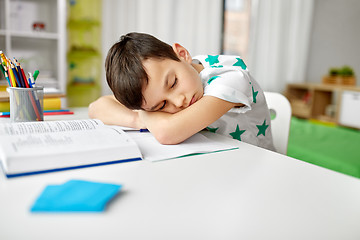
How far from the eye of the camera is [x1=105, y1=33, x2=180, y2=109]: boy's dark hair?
788 millimetres

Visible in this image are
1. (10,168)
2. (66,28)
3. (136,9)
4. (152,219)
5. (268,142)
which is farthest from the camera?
(136,9)

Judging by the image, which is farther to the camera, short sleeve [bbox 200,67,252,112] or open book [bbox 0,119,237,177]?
short sleeve [bbox 200,67,252,112]

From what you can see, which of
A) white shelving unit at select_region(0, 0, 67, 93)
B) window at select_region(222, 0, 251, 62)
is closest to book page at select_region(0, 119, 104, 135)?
white shelving unit at select_region(0, 0, 67, 93)

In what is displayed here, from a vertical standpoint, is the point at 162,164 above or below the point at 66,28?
below

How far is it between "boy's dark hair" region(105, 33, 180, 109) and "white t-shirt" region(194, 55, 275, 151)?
13 centimetres

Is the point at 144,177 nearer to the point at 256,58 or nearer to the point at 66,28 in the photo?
the point at 66,28

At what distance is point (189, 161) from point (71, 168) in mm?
212

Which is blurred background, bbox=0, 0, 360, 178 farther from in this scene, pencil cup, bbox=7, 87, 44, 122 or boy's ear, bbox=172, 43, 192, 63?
boy's ear, bbox=172, 43, 192, 63

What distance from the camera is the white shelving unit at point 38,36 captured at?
2.42 metres

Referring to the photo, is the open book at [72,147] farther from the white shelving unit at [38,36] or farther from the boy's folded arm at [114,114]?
the white shelving unit at [38,36]

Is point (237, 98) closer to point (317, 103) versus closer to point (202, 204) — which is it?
point (202, 204)

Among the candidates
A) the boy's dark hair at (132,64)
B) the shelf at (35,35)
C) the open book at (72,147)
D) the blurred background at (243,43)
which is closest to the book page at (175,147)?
the open book at (72,147)

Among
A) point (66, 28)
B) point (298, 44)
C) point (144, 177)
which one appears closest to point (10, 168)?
point (144, 177)

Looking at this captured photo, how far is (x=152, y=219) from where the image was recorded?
381mm
